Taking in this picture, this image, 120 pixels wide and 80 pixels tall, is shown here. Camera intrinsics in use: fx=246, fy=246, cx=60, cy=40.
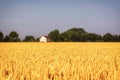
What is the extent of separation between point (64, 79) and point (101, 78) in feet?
1.90

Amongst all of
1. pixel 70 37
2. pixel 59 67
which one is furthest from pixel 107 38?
pixel 59 67

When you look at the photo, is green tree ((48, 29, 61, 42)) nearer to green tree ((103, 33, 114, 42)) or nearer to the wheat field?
green tree ((103, 33, 114, 42))

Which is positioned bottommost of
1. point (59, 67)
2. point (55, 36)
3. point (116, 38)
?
point (59, 67)

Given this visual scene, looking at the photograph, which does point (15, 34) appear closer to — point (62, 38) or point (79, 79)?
point (62, 38)

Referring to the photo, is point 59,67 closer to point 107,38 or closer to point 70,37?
point 107,38

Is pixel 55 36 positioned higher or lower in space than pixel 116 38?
higher

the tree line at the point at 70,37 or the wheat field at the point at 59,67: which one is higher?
the tree line at the point at 70,37

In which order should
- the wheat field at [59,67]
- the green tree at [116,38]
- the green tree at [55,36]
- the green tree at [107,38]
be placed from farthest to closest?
the green tree at [55,36], the green tree at [107,38], the green tree at [116,38], the wheat field at [59,67]

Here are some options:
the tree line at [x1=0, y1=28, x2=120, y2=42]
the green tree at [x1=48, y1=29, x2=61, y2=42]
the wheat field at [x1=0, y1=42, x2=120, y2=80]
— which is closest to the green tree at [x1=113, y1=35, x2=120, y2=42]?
the tree line at [x1=0, y1=28, x2=120, y2=42]

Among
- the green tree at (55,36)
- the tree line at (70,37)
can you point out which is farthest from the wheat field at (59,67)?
the green tree at (55,36)

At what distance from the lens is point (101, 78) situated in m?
3.00

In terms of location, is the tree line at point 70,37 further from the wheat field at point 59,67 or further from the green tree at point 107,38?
the wheat field at point 59,67

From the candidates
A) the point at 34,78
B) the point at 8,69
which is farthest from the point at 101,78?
the point at 8,69

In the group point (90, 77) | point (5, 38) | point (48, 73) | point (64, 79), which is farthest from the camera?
point (5, 38)
